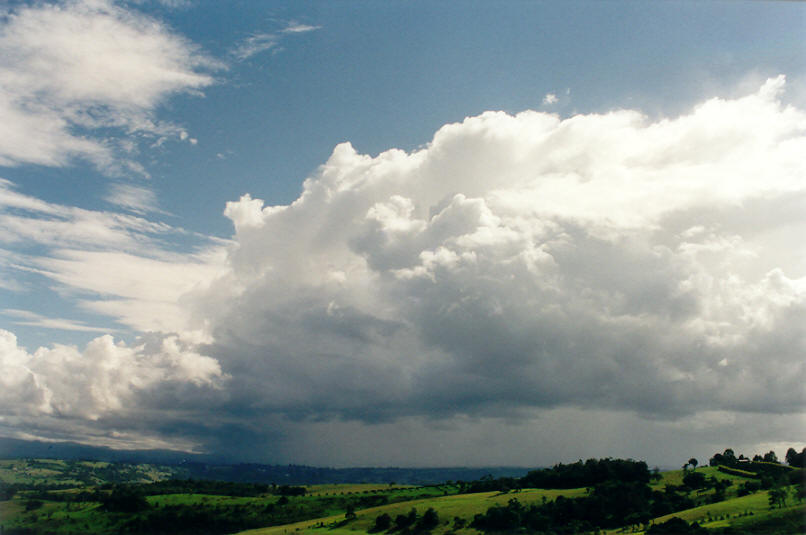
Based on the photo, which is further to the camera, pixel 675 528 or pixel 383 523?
pixel 383 523

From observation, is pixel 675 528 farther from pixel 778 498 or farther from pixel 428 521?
pixel 428 521

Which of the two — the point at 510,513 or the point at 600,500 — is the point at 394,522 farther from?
the point at 600,500

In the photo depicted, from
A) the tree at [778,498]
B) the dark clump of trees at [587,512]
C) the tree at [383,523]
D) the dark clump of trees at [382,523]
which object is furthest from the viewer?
the tree at [383,523]

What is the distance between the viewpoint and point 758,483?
7564 inches

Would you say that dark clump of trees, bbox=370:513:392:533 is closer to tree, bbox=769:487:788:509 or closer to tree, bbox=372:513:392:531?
tree, bbox=372:513:392:531

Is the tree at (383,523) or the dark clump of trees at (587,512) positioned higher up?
the dark clump of trees at (587,512)

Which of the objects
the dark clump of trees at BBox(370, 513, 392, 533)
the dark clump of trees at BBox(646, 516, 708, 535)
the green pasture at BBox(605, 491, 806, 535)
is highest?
the green pasture at BBox(605, 491, 806, 535)

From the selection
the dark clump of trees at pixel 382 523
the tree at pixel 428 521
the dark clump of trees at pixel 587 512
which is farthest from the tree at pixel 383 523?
the dark clump of trees at pixel 587 512

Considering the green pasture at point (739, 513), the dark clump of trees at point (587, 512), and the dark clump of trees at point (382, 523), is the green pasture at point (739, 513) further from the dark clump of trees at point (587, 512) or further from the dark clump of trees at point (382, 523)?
the dark clump of trees at point (382, 523)

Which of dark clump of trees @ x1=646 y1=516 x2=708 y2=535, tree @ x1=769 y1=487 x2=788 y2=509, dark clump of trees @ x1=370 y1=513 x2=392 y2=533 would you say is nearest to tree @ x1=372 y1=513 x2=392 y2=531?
dark clump of trees @ x1=370 y1=513 x2=392 y2=533

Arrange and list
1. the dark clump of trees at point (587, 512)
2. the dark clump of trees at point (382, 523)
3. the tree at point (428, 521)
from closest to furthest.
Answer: the dark clump of trees at point (587, 512)
the tree at point (428, 521)
the dark clump of trees at point (382, 523)

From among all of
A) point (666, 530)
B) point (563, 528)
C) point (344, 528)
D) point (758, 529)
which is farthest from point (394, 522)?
point (758, 529)

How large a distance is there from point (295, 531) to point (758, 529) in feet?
464

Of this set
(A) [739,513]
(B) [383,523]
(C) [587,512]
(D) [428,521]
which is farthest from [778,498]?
(B) [383,523]
